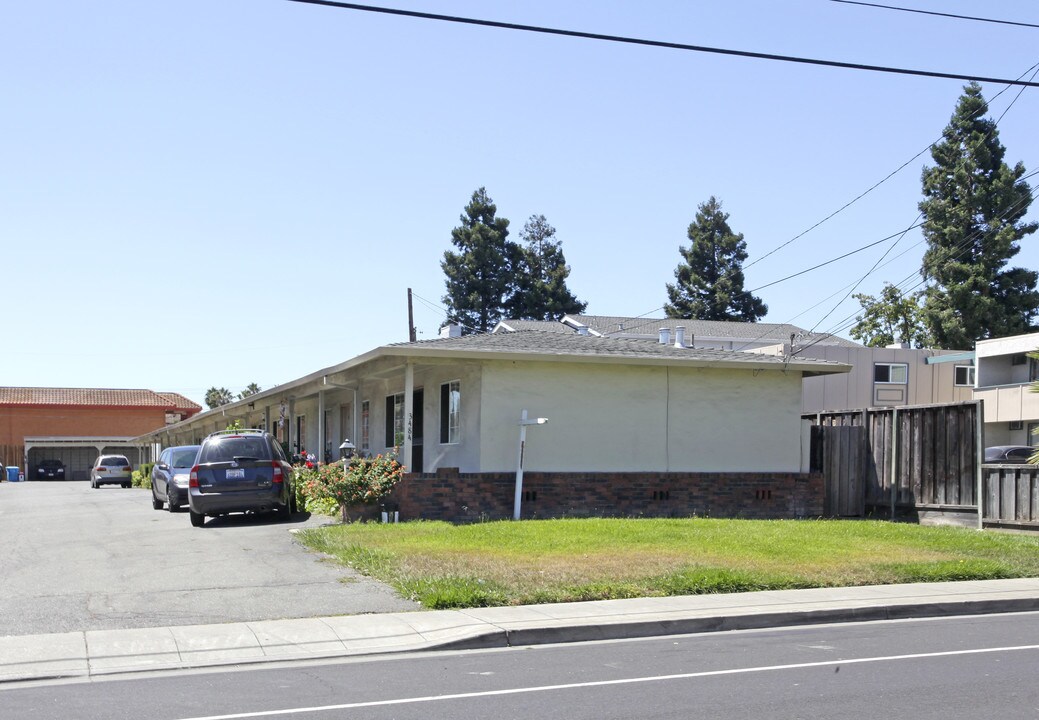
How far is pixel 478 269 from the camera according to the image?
69125 mm

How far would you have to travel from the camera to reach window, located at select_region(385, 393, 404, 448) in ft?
82.6

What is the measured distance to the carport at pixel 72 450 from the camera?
7162 centimetres

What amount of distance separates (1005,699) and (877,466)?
14.9m

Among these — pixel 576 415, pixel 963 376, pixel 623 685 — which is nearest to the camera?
pixel 623 685

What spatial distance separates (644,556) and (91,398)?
67873mm

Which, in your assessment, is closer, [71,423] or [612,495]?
[612,495]

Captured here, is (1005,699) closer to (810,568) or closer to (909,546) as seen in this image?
(810,568)

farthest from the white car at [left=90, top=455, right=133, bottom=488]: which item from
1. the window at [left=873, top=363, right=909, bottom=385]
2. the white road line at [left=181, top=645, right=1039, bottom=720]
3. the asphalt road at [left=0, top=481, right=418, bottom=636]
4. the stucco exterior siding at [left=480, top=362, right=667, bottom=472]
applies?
the white road line at [left=181, top=645, right=1039, bottom=720]

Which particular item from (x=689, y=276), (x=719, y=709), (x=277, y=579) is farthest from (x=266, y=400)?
(x=689, y=276)

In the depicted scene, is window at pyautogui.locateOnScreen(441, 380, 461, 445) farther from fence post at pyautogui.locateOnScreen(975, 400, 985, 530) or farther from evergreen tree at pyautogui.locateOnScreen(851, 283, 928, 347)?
evergreen tree at pyautogui.locateOnScreen(851, 283, 928, 347)

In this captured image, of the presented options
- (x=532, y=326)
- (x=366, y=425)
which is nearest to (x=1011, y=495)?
(x=366, y=425)

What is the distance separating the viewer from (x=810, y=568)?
45.3 feet

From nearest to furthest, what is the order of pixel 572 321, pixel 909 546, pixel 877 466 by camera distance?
pixel 909 546, pixel 877 466, pixel 572 321

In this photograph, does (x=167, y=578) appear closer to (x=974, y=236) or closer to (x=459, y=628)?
(x=459, y=628)
